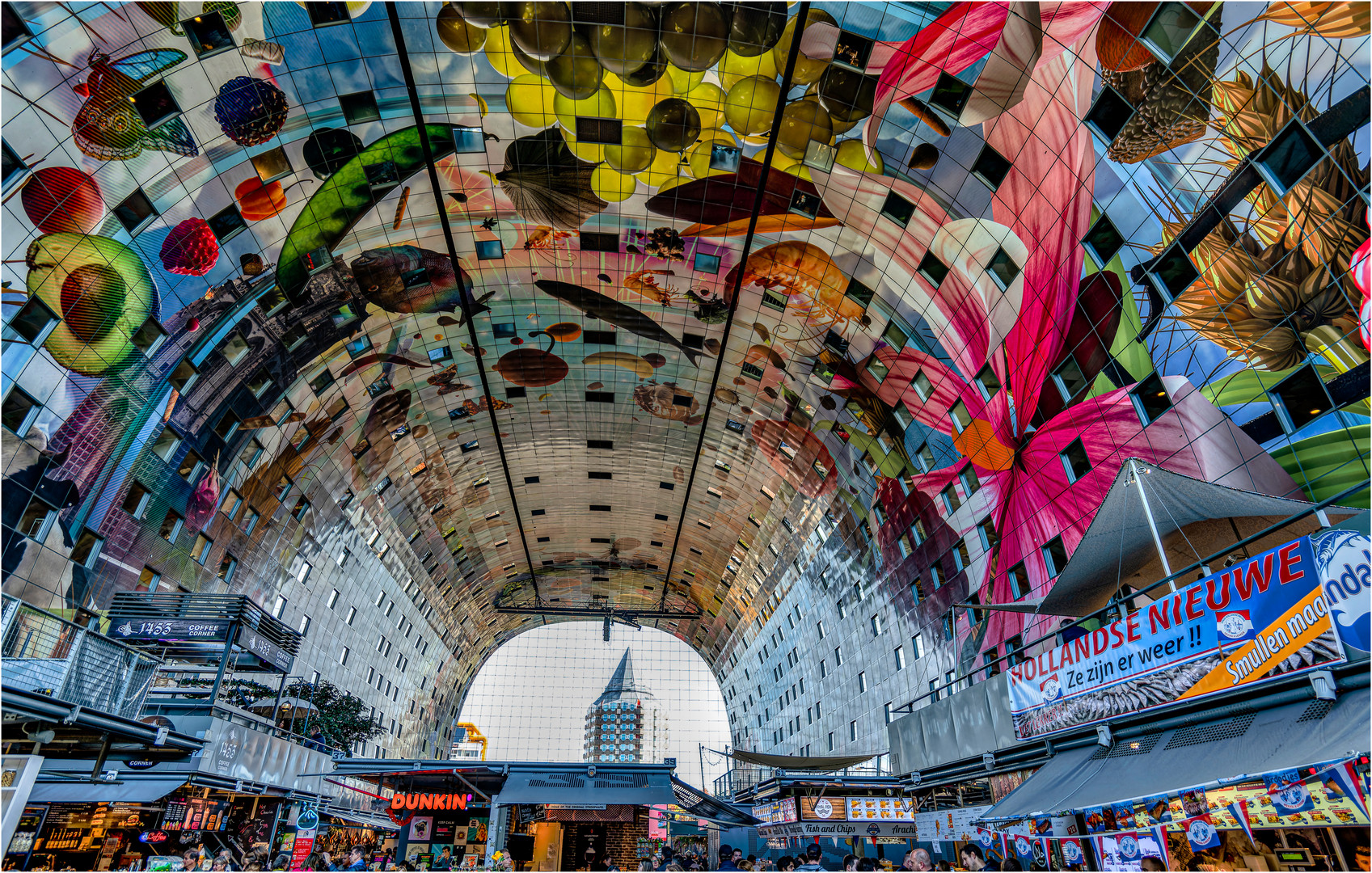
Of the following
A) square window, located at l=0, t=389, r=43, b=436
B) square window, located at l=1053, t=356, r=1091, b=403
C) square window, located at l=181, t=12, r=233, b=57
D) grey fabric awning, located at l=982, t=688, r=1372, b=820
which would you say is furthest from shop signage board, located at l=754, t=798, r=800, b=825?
square window, located at l=181, t=12, r=233, b=57

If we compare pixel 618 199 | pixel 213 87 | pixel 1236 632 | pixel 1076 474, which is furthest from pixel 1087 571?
pixel 213 87

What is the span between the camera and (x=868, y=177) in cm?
1705

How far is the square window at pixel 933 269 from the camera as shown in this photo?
17938 mm

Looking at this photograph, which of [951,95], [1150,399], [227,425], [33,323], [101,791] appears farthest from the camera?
[227,425]

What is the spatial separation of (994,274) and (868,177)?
11.6 ft

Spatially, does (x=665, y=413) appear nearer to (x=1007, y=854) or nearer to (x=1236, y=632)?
(x=1007, y=854)

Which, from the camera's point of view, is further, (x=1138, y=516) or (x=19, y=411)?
(x=19, y=411)

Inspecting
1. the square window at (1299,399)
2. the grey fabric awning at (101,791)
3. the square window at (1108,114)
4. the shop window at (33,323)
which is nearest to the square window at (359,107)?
the shop window at (33,323)

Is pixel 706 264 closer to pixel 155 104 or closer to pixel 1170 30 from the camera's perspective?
pixel 1170 30

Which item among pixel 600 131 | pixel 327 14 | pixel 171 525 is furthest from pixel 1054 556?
pixel 171 525

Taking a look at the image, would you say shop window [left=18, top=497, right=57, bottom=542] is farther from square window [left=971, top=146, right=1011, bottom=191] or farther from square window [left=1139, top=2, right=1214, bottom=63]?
square window [left=1139, top=2, right=1214, bottom=63]

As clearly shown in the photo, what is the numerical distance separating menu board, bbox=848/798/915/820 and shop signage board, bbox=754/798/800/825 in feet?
7.60

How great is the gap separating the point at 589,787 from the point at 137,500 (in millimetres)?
13690

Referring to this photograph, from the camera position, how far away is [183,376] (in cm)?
1823
